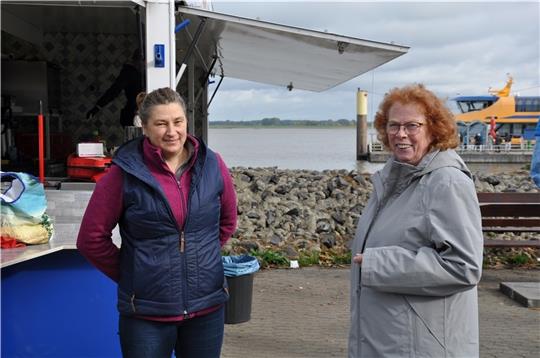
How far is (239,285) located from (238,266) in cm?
16

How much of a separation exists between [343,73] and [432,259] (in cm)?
636

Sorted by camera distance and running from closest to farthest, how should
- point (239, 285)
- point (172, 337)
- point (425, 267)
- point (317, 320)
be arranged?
point (425, 267), point (172, 337), point (239, 285), point (317, 320)

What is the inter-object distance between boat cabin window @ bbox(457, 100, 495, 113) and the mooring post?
32.3 ft

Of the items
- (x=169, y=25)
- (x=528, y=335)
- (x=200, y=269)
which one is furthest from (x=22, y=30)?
(x=528, y=335)

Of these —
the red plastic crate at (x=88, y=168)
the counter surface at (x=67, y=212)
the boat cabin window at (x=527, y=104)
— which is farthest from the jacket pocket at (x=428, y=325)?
the boat cabin window at (x=527, y=104)

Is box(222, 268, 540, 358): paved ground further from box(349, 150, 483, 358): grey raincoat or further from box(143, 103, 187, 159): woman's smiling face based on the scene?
box(349, 150, 483, 358): grey raincoat

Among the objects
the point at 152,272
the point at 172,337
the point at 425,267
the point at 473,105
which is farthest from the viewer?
the point at 473,105

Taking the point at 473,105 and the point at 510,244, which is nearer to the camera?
the point at 510,244

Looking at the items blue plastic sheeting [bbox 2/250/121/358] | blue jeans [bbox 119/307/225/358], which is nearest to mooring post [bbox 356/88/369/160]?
blue plastic sheeting [bbox 2/250/121/358]

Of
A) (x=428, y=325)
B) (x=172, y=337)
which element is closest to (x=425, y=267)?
(x=428, y=325)

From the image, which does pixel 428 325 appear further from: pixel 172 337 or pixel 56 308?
pixel 56 308

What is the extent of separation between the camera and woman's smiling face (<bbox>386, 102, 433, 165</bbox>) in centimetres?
261

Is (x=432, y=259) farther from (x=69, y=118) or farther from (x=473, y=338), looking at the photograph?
(x=69, y=118)

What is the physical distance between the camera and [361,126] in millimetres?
48344
